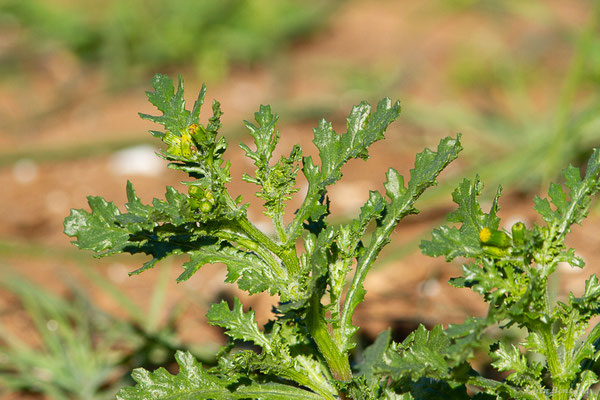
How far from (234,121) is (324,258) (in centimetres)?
269

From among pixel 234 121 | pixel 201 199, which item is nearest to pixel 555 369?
pixel 201 199

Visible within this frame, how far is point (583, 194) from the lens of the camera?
108 cm

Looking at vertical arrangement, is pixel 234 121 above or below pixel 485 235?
above

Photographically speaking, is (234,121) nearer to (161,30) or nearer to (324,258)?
(161,30)

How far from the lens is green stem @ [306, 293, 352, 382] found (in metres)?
1.12

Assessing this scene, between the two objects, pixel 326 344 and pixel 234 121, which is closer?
pixel 326 344

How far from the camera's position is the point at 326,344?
3.82 ft

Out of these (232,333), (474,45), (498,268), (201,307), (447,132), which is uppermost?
(474,45)

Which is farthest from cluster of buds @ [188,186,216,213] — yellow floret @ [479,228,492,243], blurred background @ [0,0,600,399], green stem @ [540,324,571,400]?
blurred background @ [0,0,600,399]

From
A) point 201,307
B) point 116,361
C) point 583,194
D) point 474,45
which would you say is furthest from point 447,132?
point 583,194

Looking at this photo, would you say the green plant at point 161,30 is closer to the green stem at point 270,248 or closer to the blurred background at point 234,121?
the blurred background at point 234,121

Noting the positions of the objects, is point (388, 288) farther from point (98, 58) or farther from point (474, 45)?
point (98, 58)

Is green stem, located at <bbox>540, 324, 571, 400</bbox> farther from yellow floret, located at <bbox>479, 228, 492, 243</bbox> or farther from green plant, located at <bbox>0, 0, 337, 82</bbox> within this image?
green plant, located at <bbox>0, 0, 337, 82</bbox>

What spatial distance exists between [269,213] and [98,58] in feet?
11.8
